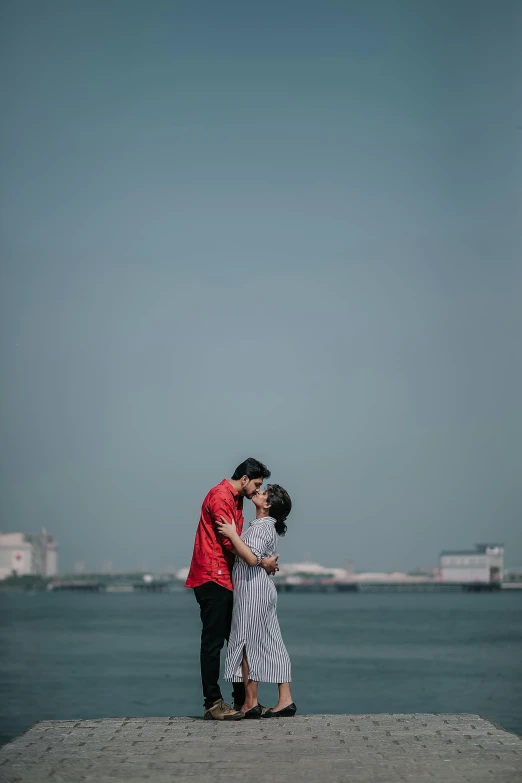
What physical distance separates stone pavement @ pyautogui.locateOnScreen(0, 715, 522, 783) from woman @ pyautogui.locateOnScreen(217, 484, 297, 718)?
0.37m

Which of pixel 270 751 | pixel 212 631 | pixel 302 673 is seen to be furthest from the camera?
pixel 302 673

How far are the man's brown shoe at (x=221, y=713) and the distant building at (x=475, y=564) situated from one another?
172585 millimetres

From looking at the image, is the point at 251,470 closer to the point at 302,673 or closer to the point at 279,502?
the point at 279,502

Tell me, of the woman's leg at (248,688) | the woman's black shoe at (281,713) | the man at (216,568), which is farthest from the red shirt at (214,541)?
the woman's black shoe at (281,713)

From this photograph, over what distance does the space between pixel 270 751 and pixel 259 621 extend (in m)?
1.72

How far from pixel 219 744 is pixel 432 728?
139 cm

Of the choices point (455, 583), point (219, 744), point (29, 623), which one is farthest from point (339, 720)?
point (455, 583)

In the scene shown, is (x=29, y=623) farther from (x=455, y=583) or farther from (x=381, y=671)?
(x=455, y=583)

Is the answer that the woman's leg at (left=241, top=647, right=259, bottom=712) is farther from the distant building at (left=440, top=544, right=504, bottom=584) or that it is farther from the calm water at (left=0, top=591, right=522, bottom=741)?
the distant building at (left=440, top=544, right=504, bottom=584)

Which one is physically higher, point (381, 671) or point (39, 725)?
point (39, 725)

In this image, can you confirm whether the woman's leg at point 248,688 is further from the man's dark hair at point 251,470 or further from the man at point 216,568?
the man's dark hair at point 251,470

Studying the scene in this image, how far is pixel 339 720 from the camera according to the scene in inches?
303

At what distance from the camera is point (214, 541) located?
7957mm

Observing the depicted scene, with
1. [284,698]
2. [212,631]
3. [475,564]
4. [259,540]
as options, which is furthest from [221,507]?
[475,564]
